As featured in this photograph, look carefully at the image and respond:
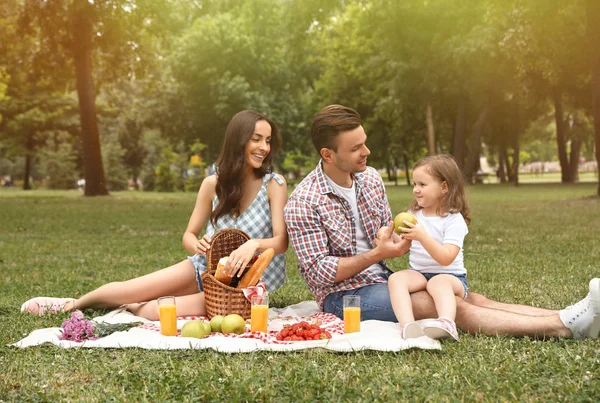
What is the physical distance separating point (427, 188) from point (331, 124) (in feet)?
2.74

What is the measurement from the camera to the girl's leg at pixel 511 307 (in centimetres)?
483

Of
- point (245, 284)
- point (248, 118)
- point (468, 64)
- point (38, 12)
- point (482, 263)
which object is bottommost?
point (482, 263)

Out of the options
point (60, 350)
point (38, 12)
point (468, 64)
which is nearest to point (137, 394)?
point (60, 350)

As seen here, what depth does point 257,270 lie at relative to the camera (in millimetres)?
5094

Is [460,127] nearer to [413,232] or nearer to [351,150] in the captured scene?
[351,150]

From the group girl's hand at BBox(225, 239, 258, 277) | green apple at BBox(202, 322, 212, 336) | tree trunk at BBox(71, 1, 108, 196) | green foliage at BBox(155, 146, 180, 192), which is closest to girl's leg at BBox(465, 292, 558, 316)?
girl's hand at BBox(225, 239, 258, 277)

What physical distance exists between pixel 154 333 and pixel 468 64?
2649 centimetres

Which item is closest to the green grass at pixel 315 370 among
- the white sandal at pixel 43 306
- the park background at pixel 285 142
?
the park background at pixel 285 142

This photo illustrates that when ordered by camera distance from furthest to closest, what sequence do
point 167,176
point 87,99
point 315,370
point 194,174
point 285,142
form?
point 285,142 → point 167,176 → point 194,174 → point 87,99 → point 315,370

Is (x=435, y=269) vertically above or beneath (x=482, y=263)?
above

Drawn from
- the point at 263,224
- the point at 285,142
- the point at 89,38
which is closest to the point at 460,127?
the point at 285,142

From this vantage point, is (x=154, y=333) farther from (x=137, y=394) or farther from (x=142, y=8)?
(x=142, y=8)

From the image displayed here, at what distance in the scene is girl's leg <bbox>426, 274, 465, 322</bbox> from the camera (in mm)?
4613

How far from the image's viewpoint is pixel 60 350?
14.6ft
